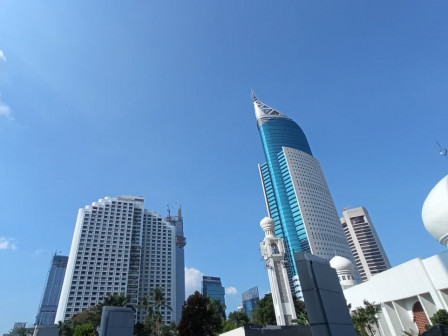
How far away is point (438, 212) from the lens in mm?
23438

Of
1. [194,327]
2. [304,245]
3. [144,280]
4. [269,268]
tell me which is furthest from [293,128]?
[194,327]

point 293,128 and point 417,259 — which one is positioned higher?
point 293,128

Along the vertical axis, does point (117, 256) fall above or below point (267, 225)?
above

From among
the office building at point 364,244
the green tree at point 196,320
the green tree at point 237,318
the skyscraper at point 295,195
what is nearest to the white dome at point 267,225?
the green tree at point 237,318

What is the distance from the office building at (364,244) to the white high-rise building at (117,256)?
102m

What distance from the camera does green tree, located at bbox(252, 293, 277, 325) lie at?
193 ft

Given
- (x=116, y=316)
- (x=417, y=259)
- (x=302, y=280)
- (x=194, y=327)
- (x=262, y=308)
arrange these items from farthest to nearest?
(x=262, y=308), (x=194, y=327), (x=417, y=259), (x=116, y=316), (x=302, y=280)

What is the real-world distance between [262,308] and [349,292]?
24202 mm

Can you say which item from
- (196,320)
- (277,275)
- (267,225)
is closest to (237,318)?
(277,275)

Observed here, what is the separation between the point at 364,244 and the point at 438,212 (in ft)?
525

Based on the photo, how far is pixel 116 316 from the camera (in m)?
12.3

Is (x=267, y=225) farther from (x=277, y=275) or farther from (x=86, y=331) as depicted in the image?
(x=86, y=331)

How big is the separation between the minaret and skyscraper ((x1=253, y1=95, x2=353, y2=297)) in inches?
2370

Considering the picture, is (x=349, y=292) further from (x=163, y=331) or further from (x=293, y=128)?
(x=293, y=128)
